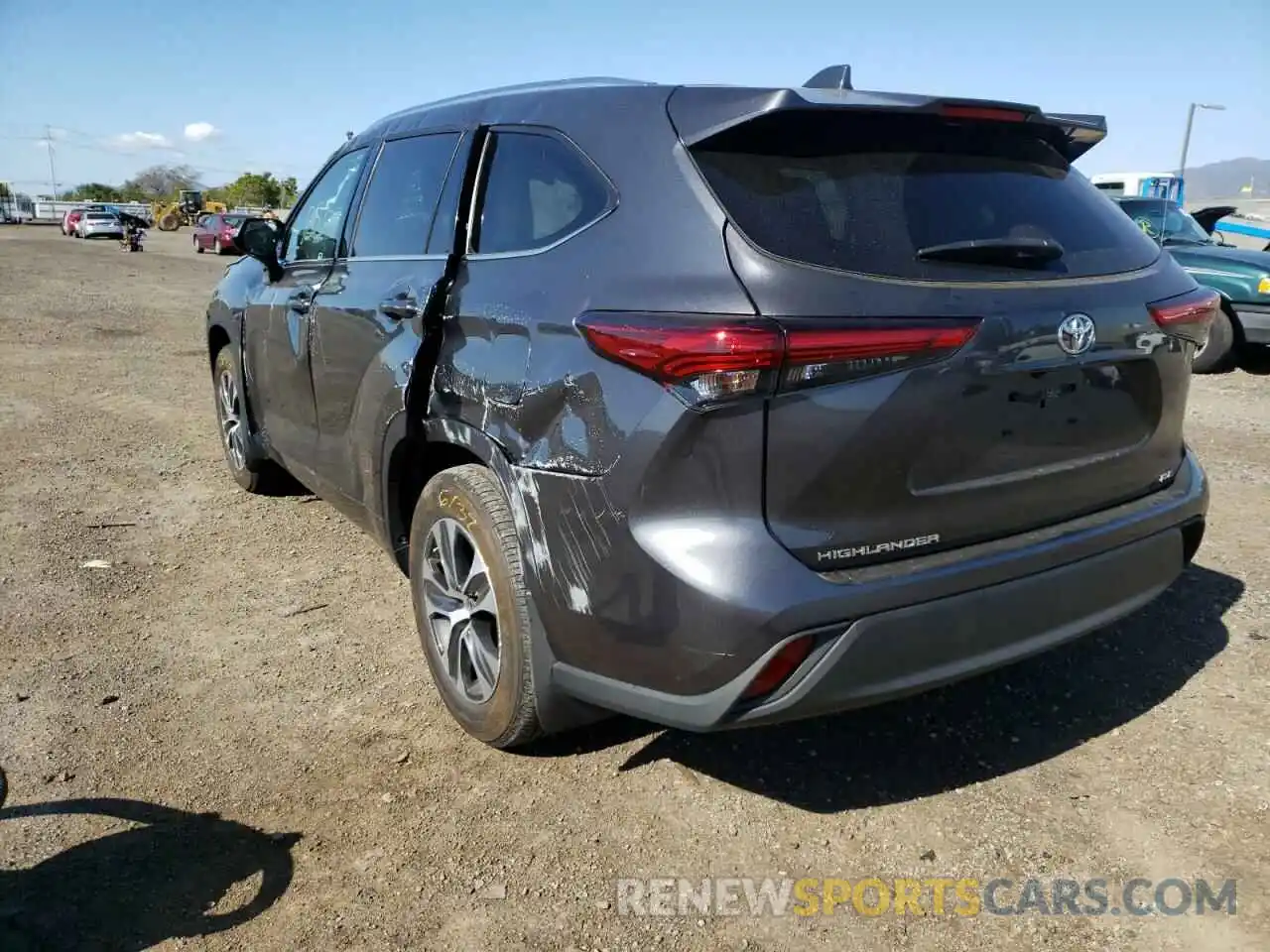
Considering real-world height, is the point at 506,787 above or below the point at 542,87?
below

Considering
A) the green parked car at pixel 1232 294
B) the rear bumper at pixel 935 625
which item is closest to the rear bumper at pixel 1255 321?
the green parked car at pixel 1232 294

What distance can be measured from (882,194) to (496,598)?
1.43 meters

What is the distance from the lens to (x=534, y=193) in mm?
2764

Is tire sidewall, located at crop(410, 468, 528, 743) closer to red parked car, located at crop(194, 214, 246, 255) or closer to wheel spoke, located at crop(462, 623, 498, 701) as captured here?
wheel spoke, located at crop(462, 623, 498, 701)

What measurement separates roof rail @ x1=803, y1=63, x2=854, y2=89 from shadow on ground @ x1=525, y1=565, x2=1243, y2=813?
1.78m

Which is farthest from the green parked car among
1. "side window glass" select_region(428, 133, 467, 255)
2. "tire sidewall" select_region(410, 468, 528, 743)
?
"tire sidewall" select_region(410, 468, 528, 743)

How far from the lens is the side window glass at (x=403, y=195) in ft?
10.8

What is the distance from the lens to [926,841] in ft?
8.15

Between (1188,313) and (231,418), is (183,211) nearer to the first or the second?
(231,418)

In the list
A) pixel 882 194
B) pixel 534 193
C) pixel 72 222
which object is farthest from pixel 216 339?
pixel 72 222

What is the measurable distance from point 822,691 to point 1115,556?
3.20 feet

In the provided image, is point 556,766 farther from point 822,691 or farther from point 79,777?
point 79,777

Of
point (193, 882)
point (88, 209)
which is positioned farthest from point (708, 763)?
point (88, 209)

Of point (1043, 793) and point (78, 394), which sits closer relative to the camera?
point (1043, 793)
